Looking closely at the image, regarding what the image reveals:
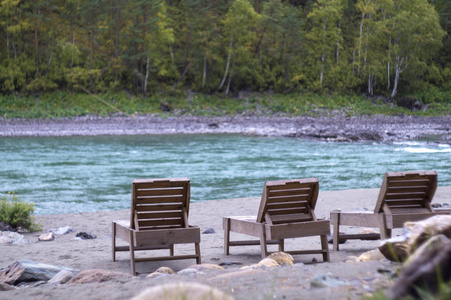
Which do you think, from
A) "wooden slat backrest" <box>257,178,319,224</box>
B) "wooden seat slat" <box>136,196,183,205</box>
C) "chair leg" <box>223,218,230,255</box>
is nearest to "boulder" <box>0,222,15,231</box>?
"wooden seat slat" <box>136,196,183,205</box>

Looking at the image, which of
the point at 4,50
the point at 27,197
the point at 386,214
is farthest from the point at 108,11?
the point at 386,214

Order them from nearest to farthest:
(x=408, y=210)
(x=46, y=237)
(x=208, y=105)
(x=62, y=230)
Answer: (x=408, y=210) → (x=46, y=237) → (x=62, y=230) → (x=208, y=105)

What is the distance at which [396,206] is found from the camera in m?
6.01

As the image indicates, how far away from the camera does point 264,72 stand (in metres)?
54.5

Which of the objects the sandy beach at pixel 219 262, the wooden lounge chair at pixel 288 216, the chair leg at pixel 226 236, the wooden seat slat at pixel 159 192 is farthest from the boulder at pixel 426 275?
the chair leg at pixel 226 236

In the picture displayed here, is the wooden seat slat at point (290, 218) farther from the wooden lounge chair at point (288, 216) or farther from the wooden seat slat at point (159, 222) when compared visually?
the wooden seat slat at point (159, 222)

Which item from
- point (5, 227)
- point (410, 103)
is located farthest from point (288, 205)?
point (410, 103)

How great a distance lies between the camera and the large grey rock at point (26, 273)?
483 centimetres

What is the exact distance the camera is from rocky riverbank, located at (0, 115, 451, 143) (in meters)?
31.1

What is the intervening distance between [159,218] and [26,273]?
55.5 inches

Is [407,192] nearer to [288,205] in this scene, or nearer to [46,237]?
[288,205]

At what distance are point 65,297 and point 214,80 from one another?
4940 centimetres

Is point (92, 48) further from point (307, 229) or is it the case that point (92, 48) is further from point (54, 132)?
point (307, 229)

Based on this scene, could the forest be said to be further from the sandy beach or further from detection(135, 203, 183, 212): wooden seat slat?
detection(135, 203, 183, 212): wooden seat slat
